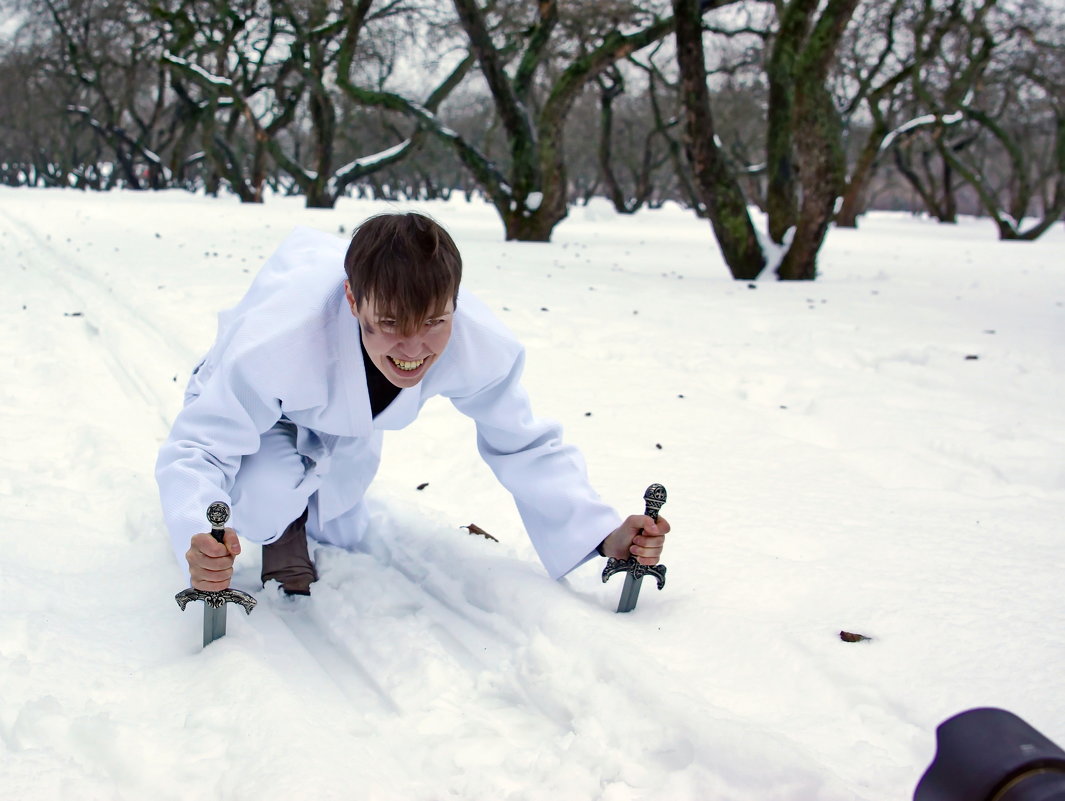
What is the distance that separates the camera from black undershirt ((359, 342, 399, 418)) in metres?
1.94

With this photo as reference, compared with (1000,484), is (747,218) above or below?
above

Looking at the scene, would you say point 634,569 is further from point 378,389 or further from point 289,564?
point 289,564

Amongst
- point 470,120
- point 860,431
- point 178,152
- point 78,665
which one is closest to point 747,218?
point 860,431

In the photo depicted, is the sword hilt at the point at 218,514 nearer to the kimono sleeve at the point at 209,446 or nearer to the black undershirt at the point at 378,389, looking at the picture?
the kimono sleeve at the point at 209,446

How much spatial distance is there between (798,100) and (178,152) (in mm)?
20602

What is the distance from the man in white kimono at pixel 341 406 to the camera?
5.48ft

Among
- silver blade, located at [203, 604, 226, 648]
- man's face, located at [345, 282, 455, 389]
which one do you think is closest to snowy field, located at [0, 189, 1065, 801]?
silver blade, located at [203, 604, 226, 648]

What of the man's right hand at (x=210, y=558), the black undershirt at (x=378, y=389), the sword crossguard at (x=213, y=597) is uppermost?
the black undershirt at (x=378, y=389)

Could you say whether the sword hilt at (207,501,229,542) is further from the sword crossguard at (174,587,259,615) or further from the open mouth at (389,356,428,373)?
the open mouth at (389,356,428,373)

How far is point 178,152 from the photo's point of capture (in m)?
23.6

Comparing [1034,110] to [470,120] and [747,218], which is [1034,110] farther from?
[470,120]

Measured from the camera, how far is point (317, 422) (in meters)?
1.94

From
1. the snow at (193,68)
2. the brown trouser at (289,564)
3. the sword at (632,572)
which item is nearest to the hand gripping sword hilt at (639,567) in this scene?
the sword at (632,572)

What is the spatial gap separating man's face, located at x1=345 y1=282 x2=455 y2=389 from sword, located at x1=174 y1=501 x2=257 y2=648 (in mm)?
391
